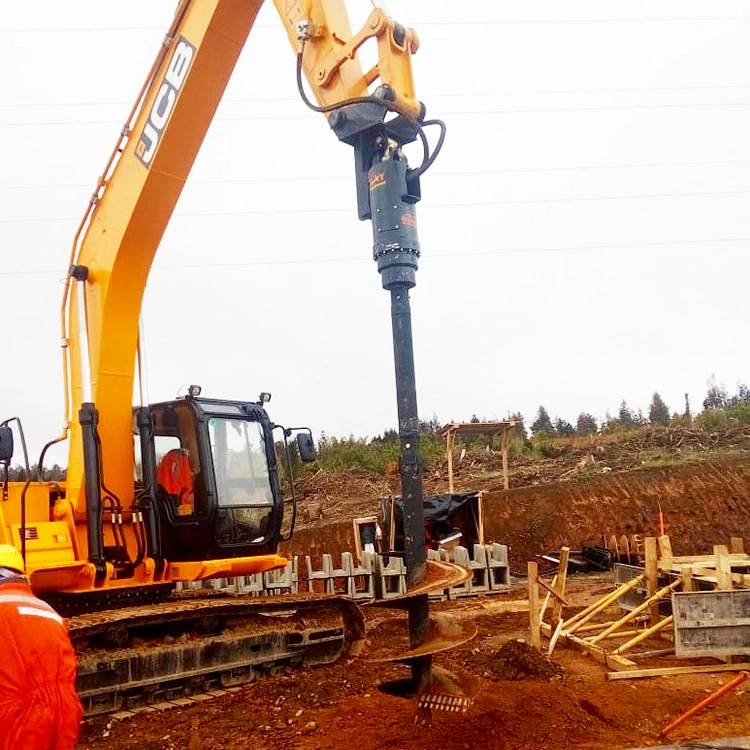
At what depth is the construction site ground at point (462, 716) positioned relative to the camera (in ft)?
16.7

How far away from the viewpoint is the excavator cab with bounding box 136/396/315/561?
23.4 feet

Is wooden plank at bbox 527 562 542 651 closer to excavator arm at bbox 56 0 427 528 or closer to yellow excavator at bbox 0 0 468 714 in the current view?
yellow excavator at bbox 0 0 468 714

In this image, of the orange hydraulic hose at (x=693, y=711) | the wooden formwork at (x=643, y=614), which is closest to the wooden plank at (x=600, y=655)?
the wooden formwork at (x=643, y=614)

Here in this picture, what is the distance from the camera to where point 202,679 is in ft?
22.2

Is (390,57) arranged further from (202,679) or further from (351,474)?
(351,474)

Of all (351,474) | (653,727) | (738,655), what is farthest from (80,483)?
(351,474)

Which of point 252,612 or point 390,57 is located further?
point 252,612

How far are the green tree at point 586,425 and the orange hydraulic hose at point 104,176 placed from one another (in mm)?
21718

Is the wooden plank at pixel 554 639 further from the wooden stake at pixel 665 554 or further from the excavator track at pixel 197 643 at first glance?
the excavator track at pixel 197 643

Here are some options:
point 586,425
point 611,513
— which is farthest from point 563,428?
point 611,513

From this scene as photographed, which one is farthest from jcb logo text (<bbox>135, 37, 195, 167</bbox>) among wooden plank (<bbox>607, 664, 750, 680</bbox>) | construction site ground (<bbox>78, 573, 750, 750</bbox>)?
wooden plank (<bbox>607, 664, 750, 680</bbox>)

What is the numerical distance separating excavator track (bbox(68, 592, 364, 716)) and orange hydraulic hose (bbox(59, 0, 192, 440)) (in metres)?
1.78

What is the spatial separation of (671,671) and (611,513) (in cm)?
1183

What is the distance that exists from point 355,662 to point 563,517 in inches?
443
